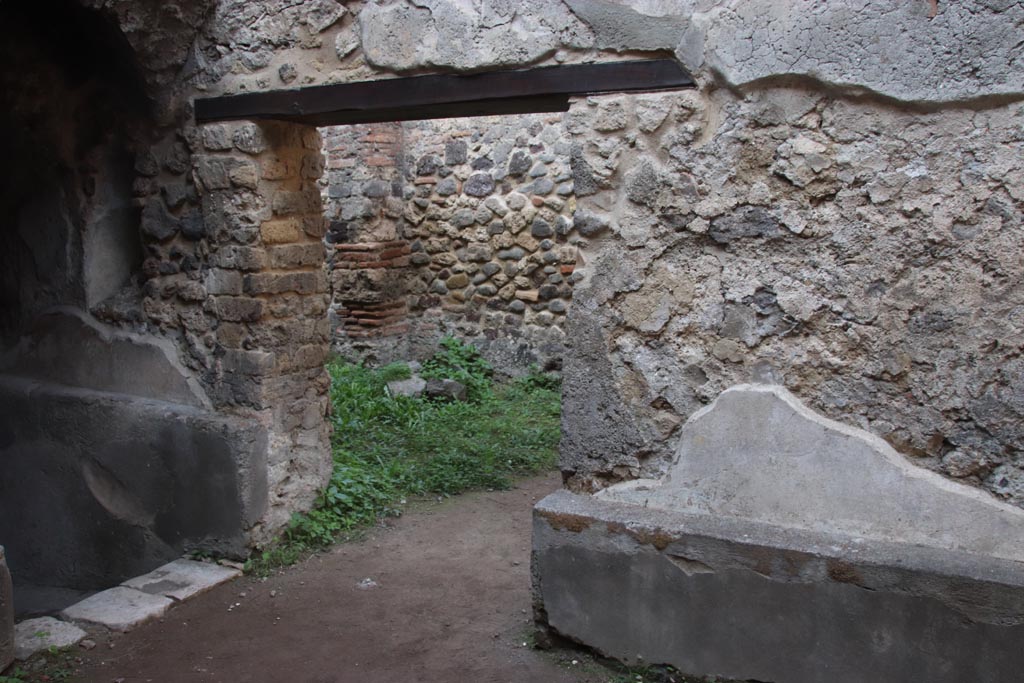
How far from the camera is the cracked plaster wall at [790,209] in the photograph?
251cm

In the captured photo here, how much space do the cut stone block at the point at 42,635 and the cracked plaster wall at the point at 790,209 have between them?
82.2 inches

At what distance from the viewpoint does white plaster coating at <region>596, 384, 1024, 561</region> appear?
8.46ft

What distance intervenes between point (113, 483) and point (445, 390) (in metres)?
3.10

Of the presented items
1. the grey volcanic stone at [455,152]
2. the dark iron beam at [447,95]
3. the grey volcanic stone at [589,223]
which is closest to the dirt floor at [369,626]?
the grey volcanic stone at [589,223]

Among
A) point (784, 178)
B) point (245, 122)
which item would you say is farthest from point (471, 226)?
point (784, 178)

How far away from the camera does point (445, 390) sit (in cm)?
710

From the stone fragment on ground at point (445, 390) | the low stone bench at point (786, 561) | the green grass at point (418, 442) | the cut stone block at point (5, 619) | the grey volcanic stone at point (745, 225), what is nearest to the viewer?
the low stone bench at point (786, 561)

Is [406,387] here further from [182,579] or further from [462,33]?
[462,33]

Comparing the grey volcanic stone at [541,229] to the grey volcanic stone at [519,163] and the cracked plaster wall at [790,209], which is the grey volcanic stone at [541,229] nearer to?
the grey volcanic stone at [519,163]

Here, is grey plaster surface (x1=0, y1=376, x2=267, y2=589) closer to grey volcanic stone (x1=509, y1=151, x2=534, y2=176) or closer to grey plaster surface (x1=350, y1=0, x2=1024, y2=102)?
grey plaster surface (x1=350, y1=0, x2=1024, y2=102)

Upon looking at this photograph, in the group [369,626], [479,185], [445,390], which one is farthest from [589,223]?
[479,185]

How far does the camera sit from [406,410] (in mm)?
6645

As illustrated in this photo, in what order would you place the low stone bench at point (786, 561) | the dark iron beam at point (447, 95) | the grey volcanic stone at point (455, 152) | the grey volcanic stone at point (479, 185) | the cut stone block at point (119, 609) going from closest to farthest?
the low stone bench at point (786, 561), the dark iron beam at point (447, 95), the cut stone block at point (119, 609), the grey volcanic stone at point (479, 185), the grey volcanic stone at point (455, 152)

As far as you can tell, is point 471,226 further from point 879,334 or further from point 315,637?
point 879,334
